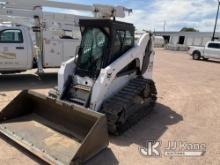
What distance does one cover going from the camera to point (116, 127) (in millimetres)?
5316

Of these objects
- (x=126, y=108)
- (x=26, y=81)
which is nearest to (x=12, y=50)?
(x=26, y=81)

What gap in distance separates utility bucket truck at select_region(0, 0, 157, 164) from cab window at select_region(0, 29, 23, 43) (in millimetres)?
4116

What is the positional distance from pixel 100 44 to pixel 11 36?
15.8 feet

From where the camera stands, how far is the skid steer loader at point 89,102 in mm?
4348

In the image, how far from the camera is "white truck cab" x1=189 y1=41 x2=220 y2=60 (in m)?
23.4

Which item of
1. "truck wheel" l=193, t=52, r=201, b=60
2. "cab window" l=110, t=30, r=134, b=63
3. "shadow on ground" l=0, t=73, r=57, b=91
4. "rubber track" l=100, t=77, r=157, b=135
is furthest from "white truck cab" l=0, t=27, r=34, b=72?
"truck wheel" l=193, t=52, r=201, b=60

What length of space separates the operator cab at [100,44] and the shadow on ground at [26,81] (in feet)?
12.2

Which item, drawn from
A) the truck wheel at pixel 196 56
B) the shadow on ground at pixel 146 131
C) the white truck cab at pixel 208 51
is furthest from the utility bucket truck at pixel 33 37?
the truck wheel at pixel 196 56

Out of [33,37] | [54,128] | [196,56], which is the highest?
[33,37]

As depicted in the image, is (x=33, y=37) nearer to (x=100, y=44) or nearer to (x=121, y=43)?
(x=100, y=44)

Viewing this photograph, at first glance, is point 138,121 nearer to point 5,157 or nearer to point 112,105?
point 112,105

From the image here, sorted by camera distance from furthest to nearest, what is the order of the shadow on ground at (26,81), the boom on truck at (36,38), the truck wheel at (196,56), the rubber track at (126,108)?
the truck wheel at (196,56) → the boom on truck at (36,38) → the shadow on ground at (26,81) → the rubber track at (126,108)

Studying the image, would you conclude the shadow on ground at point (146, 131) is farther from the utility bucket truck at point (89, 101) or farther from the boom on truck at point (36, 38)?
the boom on truck at point (36, 38)

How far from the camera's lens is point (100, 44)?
20.1 feet
